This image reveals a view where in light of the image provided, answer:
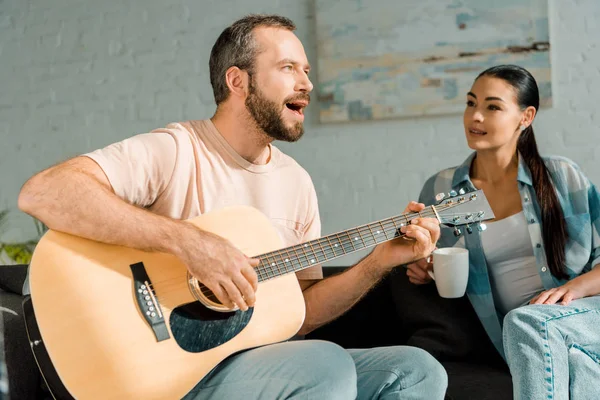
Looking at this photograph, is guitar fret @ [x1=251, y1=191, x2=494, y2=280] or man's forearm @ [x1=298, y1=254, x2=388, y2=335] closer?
guitar fret @ [x1=251, y1=191, x2=494, y2=280]

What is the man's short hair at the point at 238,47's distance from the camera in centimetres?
183

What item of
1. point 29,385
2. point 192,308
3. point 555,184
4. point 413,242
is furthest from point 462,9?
point 29,385

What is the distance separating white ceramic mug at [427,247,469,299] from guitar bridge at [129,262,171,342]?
87 cm

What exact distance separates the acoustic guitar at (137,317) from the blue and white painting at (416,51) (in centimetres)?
170

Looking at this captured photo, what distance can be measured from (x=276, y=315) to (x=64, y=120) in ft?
8.39

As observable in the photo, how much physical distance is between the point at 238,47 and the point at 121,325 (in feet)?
2.80

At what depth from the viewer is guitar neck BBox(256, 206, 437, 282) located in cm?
154

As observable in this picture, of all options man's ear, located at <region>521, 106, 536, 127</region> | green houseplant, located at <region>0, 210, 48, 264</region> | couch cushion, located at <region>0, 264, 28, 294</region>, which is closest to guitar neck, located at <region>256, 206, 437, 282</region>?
man's ear, located at <region>521, 106, 536, 127</region>

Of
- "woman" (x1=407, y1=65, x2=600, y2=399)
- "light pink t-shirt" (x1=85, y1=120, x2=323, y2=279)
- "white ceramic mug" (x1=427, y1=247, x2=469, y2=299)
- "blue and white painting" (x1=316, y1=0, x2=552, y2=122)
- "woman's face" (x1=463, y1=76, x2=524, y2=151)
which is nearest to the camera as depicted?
"light pink t-shirt" (x1=85, y1=120, x2=323, y2=279)

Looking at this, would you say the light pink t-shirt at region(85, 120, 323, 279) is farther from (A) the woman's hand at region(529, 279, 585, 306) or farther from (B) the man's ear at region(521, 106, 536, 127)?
(B) the man's ear at region(521, 106, 536, 127)

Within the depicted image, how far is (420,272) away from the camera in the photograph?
2.10 meters

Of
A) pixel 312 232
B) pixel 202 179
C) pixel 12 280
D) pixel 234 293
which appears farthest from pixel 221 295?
pixel 12 280

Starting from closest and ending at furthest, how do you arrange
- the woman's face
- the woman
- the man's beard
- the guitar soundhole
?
the guitar soundhole
the woman
the man's beard
the woman's face

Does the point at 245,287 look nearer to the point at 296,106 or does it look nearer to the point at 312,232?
the point at 312,232
